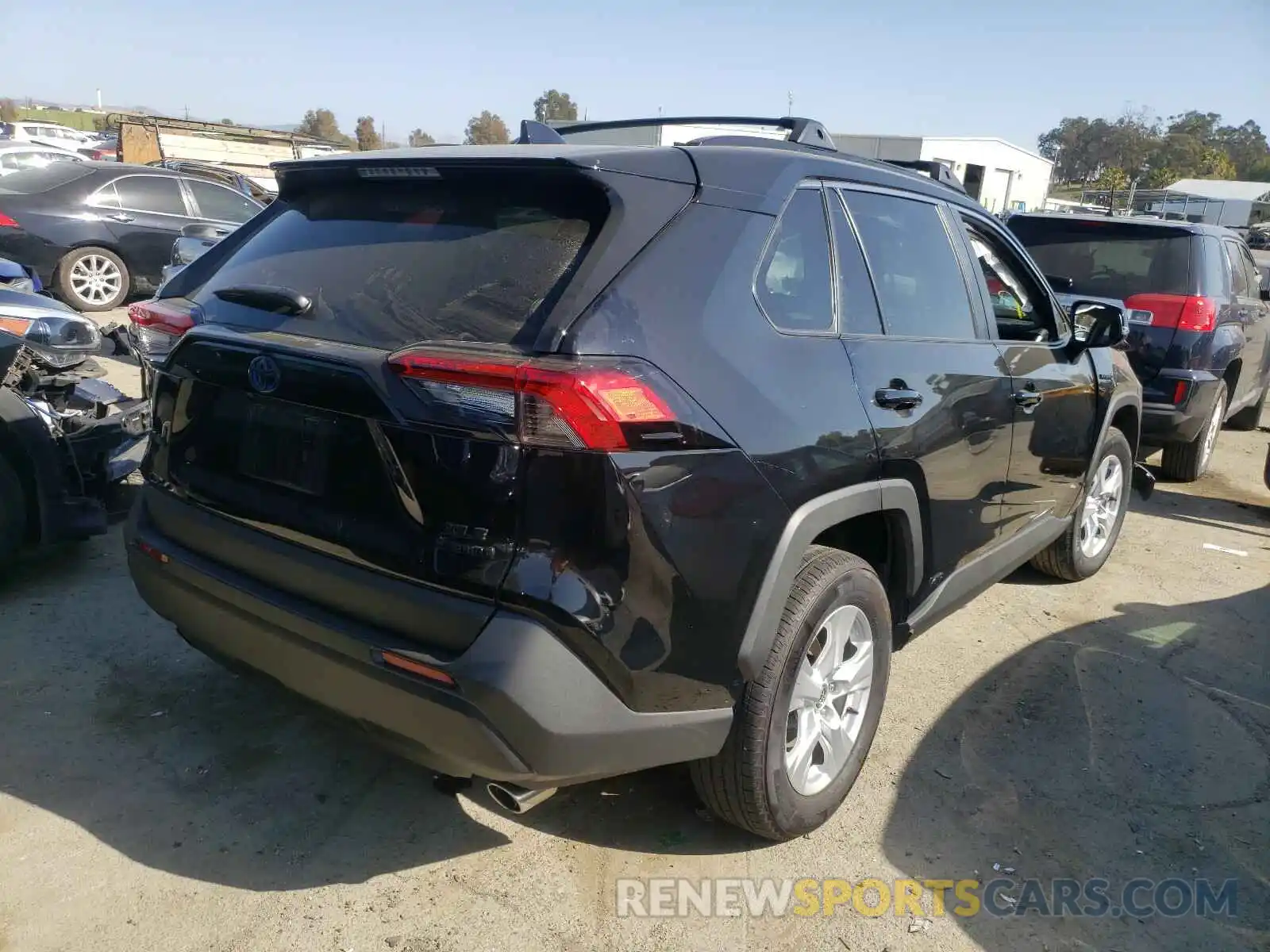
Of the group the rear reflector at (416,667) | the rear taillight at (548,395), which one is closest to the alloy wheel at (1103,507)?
the rear taillight at (548,395)

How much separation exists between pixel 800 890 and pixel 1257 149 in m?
115

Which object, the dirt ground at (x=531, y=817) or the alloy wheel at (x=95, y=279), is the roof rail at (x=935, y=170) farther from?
the alloy wheel at (x=95, y=279)

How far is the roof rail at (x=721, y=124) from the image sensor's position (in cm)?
308

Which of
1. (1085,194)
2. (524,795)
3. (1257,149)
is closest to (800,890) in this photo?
(524,795)

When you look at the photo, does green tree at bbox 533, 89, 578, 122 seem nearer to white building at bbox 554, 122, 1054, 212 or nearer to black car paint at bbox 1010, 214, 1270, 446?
white building at bbox 554, 122, 1054, 212

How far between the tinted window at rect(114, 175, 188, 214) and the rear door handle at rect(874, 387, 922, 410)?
10.2 metres

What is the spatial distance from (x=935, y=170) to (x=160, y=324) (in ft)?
9.59

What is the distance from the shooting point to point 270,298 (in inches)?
94.8

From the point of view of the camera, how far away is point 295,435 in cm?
228

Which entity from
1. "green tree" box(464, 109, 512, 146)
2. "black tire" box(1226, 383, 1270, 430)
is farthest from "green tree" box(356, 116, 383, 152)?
"black tire" box(1226, 383, 1270, 430)

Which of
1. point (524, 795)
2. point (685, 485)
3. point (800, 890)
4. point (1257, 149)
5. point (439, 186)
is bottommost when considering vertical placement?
point (800, 890)

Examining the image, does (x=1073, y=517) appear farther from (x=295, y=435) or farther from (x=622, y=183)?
(x=295, y=435)

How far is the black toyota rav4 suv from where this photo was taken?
1988mm

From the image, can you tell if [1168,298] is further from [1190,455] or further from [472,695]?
[472,695]
